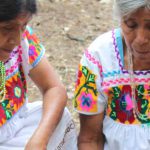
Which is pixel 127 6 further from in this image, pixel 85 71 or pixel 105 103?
pixel 105 103

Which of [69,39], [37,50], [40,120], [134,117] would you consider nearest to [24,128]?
[40,120]

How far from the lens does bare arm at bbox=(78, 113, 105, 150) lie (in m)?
2.48

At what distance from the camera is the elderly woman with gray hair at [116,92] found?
92.3 inches

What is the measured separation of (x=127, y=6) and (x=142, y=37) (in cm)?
14

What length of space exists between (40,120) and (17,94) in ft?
0.55

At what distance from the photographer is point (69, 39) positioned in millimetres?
4598

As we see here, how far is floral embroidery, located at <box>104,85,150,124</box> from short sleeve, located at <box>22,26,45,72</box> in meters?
0.39

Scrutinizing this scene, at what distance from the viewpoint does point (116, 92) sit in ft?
7.82

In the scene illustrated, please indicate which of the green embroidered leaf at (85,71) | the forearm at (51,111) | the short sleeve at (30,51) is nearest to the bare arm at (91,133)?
the forearm at (51,111)

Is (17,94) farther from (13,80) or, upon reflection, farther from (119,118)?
(119,118)

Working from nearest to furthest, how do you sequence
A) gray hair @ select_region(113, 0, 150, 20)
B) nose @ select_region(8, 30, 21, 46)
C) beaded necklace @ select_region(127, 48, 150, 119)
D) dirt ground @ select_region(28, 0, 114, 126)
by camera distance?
1. gray hair @ select_region(113, 0, 150, 20)
2. nose @ select_region(8, 30, 21, 46)
3. beaded necklace @ select_region(127, 48, 150, 119)
4. dirt ground @ select_region(28, 0, 114, 126)

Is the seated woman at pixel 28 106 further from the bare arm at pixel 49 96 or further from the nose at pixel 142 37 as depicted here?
the nose at pixel 142 37

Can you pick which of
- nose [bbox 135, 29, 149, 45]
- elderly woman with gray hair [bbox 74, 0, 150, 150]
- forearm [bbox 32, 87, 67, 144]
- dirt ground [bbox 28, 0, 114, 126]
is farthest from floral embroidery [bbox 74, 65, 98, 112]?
dirt ground [bbox 28, 0, 114, 126]

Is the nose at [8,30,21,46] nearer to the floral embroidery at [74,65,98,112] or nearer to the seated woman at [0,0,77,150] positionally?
the seated woman at [0,0,77,150]
